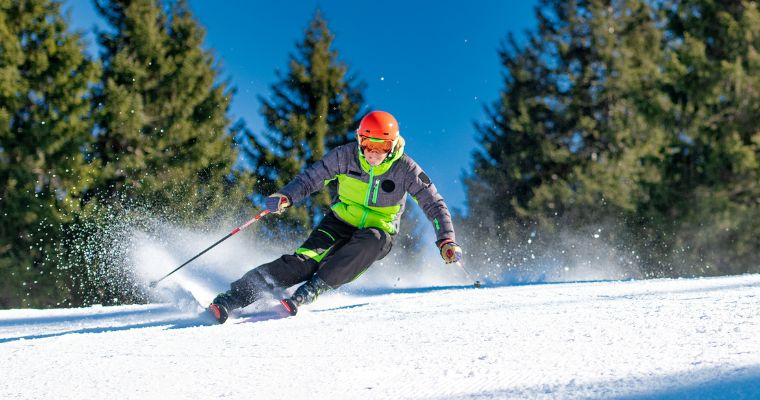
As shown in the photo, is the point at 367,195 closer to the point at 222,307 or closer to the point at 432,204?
the point at 432,204

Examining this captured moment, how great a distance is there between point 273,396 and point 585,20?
1987 centimetres

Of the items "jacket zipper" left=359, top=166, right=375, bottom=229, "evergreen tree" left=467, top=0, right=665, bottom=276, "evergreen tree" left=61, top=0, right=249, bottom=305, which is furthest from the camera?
"evergreen tree" left=467, top=0, right=665, bottom=276

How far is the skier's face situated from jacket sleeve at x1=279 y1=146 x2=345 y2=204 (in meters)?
0.28

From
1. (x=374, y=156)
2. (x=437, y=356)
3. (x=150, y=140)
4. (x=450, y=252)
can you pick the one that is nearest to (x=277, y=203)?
(x=374, y=156)

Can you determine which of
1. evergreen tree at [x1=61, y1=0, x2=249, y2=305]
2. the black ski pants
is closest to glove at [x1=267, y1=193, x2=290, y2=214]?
the black ski pants

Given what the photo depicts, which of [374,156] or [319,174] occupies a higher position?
[374,156]

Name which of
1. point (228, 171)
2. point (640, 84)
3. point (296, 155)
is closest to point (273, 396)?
point (228, 171)

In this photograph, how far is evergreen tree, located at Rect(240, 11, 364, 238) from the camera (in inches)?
727

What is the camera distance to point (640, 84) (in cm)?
1850

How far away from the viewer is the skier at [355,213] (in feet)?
15.3

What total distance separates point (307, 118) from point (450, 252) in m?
15.0

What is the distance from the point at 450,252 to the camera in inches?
185

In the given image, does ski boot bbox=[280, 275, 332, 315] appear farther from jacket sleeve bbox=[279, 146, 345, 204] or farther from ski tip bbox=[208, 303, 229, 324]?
jacket sleeve bbox=[279, 146, 345, 204]

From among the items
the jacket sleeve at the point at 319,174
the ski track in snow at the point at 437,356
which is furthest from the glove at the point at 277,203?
the ski track in snow at the point at 437,356
